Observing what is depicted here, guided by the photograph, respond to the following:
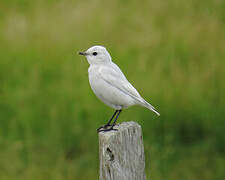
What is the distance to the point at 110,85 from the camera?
3725 millimetres

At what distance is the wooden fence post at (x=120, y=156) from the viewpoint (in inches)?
119

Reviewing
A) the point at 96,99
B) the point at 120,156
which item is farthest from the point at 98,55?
the point at 96,99

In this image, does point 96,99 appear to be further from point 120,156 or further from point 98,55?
point 120,156

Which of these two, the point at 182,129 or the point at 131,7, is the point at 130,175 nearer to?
the point at 182,129

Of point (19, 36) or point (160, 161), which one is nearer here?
point (160, 161)

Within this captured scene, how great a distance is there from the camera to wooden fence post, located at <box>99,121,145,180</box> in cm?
303

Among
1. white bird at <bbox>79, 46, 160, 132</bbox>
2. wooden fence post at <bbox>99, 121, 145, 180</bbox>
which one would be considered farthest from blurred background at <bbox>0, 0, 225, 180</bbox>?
wooden fence post at <bbox>99, 121, 145, 180</bbox>

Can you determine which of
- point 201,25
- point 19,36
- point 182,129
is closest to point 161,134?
point 182,129

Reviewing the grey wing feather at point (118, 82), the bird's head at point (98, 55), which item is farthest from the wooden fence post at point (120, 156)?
the bird's head at point (98, 55)

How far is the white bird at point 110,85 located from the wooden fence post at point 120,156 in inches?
20.9

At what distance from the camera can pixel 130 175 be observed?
3062 millimetres

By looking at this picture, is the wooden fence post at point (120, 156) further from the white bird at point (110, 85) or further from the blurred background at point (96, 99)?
the blurred background at point (96, 99)

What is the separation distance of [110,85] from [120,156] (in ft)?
2.79

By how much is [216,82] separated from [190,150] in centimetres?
119
